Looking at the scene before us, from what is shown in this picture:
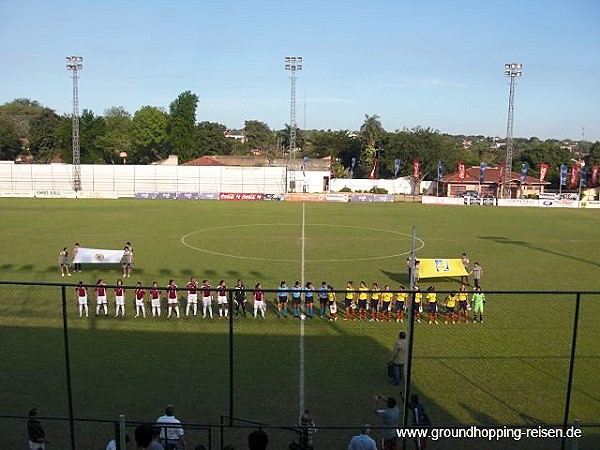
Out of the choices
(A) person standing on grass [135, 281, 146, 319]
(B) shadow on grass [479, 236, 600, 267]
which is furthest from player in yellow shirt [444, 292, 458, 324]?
(B) shadow on grass [479, 236, 600, 267]

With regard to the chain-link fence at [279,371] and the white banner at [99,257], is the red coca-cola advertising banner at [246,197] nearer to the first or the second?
the white banner at [99,257]

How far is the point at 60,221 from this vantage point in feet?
141

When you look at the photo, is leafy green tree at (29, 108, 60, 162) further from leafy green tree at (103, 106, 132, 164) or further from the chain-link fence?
the chain-link fence

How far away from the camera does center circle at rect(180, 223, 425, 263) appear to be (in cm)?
2938

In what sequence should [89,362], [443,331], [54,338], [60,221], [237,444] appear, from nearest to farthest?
1. [237,444]
2. [89,362]
3. [54,338]
4. [443,331]
5. [60,221]

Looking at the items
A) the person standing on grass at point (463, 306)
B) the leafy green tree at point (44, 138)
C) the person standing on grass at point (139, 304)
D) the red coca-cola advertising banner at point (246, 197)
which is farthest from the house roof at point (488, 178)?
the leafy green tree at point (44, 138)

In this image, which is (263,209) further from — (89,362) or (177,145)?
(177,145)

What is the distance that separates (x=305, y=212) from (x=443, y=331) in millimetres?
37713

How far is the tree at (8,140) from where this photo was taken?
99.6 meters

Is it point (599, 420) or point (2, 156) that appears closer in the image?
point (599, 420)

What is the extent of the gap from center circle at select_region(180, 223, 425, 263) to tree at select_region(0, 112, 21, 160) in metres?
77.8

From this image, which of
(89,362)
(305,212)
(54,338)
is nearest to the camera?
(89,362)

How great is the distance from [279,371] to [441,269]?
39.4 ft

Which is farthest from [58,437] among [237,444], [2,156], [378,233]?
[2,156]
